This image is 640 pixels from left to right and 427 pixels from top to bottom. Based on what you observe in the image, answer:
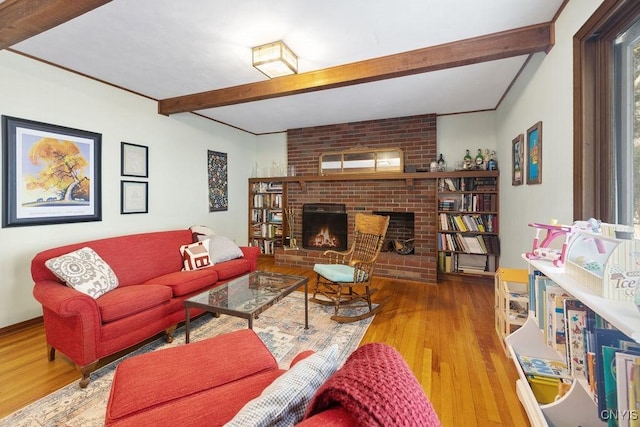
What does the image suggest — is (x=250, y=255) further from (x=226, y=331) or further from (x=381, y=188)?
(x=381, y=188)

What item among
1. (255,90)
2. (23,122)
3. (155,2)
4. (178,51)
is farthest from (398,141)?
(23,122)

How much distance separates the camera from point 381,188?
14.5ft

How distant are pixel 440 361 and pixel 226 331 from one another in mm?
1800

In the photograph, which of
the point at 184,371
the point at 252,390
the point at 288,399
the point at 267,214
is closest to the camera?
the point at 288,399

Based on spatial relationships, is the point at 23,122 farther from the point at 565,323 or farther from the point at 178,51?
the point at 565,323

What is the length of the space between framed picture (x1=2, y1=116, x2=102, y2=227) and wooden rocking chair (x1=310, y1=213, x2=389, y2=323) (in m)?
2.53

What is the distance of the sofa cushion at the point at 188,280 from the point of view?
241 centimetres

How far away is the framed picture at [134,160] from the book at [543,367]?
4063mm

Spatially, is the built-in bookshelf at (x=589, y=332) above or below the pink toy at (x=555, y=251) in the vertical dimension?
below

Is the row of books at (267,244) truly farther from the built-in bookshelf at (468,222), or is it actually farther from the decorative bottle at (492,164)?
the decorative bottle at (492,164)

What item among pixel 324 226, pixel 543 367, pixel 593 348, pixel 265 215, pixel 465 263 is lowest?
pixel 543 367

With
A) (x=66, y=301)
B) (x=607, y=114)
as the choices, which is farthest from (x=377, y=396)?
(x=66, y=301)

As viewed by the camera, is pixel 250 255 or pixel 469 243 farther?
pixel 469 243


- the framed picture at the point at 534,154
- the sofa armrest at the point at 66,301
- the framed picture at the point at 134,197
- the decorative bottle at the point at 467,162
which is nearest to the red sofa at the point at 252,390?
the sofa armrest at the point at 66,301
